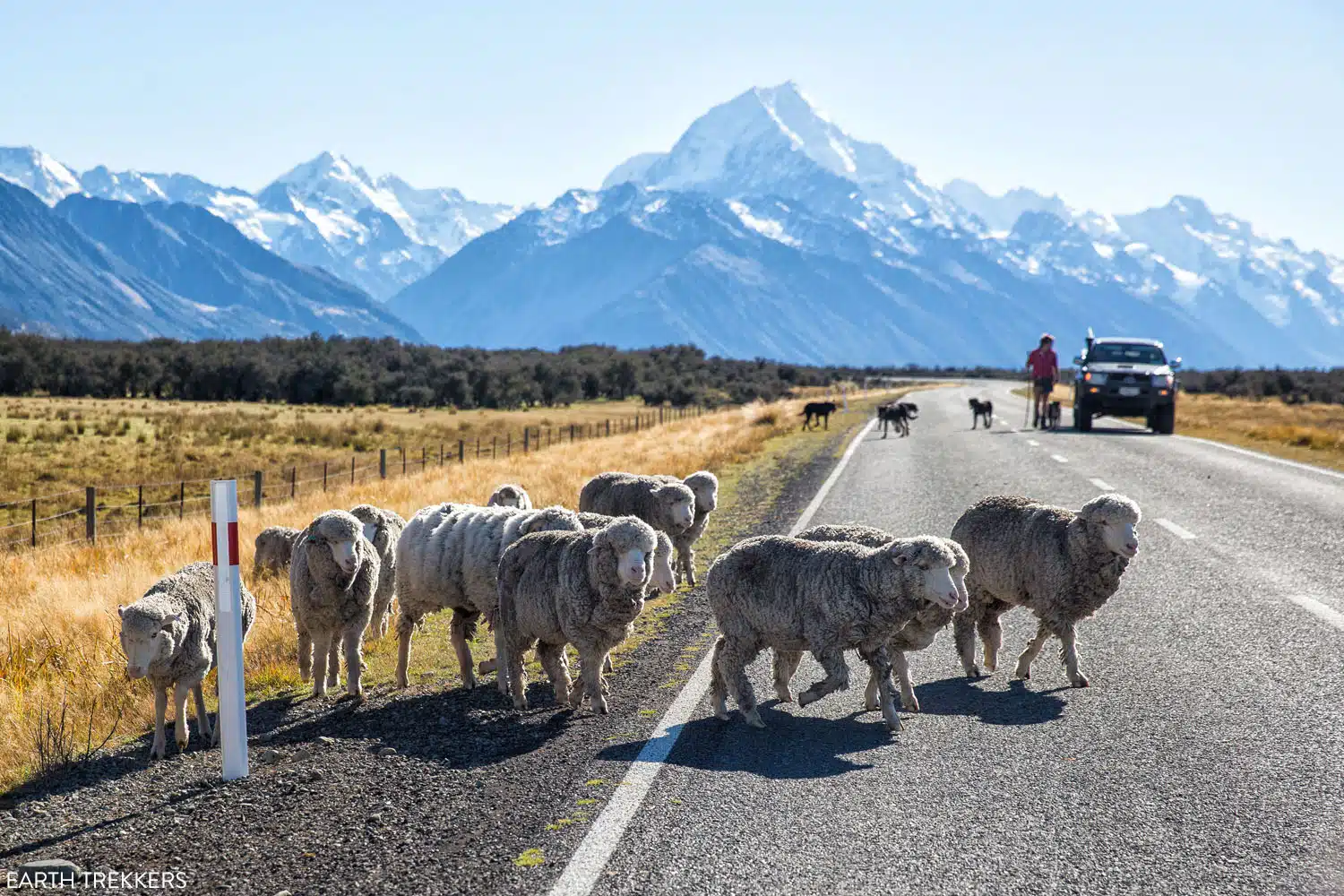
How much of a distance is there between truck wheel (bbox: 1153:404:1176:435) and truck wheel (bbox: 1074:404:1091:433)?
1.69 meters

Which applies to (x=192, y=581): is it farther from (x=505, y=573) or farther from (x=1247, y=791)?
(x=1247, y=791)

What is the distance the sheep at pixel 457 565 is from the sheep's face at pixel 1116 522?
365 cm

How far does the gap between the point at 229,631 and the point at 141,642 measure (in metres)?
1.03

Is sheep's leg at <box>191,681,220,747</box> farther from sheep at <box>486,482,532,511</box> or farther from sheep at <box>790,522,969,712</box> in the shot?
sheep at <box>486,482,532,511</box>

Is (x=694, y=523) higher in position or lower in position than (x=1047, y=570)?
lower

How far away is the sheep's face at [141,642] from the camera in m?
6.49

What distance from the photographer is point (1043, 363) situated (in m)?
29.5

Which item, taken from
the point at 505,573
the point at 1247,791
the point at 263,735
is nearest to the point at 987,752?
the point at 1247,791

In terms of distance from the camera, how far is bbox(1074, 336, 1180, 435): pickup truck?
1179 inches

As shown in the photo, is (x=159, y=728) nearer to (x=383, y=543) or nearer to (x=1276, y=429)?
(x=383, y=543)

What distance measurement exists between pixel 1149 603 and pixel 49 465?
3403 cm

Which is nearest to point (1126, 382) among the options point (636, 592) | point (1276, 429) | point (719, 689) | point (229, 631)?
point (1276, 429)

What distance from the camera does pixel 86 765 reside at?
6395 mm

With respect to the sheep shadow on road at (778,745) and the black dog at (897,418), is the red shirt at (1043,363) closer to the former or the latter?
the black dog at (897,418)
